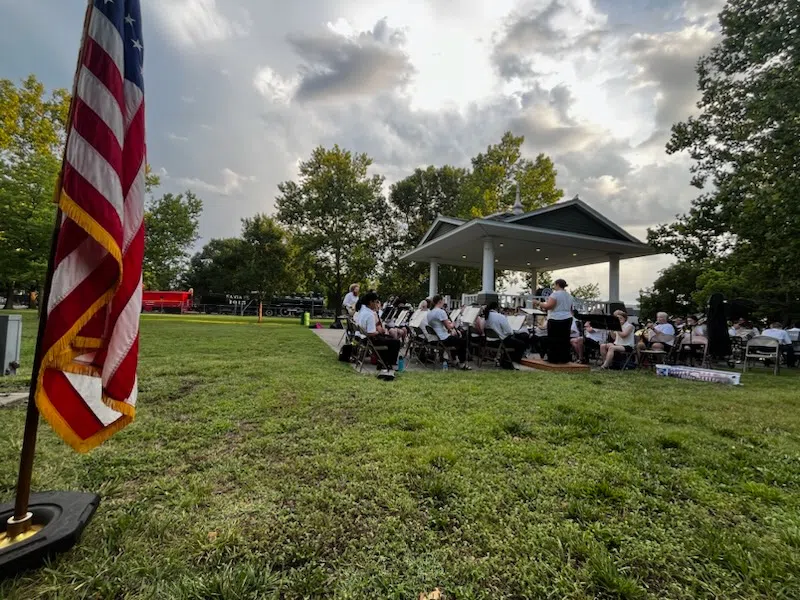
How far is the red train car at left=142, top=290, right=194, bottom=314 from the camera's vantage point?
33844 millimetres

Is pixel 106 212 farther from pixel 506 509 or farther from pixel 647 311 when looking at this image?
pixel 647 311

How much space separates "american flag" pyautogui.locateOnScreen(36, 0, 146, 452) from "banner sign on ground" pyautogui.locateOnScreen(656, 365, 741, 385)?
8364 mm

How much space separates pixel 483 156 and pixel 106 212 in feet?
104

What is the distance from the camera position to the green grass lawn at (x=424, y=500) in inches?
60.2

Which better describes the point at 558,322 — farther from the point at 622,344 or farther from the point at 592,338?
the point at 592,338

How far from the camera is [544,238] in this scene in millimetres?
14750

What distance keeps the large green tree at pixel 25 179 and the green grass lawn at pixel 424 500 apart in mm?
20149

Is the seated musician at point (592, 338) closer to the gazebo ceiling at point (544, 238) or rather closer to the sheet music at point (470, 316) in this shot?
the sheet music at point (470, 316)

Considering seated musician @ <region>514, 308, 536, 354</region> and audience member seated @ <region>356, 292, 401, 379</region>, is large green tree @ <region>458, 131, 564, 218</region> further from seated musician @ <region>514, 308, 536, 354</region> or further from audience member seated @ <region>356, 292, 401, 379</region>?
audience member seated @ <region>356, 292, 401, 379</region>

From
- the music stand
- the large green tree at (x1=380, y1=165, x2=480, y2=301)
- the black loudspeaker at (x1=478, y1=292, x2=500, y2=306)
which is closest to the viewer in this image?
the music stand

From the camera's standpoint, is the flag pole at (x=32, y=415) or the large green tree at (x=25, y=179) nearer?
the flag pole at (x=32, y=415)

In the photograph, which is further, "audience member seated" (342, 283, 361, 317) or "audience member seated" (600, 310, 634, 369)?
"audience member seated" (342, 283, 361, 317)

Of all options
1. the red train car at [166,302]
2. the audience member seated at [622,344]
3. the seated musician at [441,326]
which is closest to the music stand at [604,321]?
the audience member seated at [622,344]

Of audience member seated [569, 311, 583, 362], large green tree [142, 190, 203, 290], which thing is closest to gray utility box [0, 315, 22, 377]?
audience member seated [569, 311, 583, 362]
